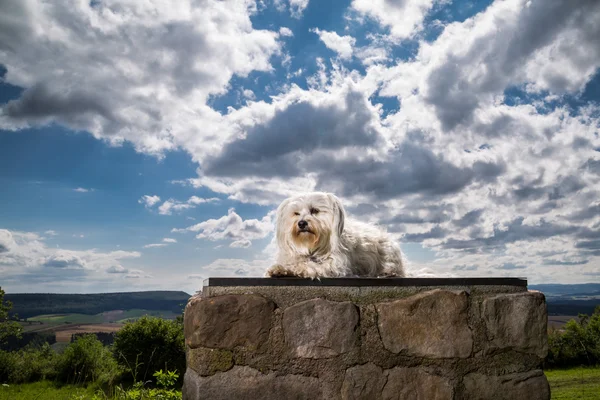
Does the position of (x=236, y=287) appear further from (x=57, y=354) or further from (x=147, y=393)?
(x=57, y=354)

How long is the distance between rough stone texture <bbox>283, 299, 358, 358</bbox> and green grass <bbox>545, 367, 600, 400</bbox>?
7.34 m

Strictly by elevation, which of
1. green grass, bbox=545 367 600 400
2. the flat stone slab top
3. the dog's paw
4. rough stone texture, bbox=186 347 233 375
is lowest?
green grass, bbox=545 367 600 400

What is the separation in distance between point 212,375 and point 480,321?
1.75 metres

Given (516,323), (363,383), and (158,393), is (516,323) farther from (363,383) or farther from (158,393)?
(158,393)

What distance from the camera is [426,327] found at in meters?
3.15

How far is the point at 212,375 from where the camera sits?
2980 millimetres

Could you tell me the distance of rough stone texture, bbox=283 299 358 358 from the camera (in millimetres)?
3018

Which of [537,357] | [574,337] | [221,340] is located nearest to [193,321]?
[221,340]

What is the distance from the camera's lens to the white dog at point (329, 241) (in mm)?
4004

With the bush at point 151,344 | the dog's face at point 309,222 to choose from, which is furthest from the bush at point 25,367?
the dog's face at point 309,222

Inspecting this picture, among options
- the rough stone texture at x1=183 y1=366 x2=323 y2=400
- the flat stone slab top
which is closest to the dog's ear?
the flat stone slab top

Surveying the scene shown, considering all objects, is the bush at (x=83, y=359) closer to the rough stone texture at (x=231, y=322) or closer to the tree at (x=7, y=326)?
the tree at (x=7, y=326)

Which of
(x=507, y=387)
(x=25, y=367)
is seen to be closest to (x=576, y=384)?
(x=507, y=387)

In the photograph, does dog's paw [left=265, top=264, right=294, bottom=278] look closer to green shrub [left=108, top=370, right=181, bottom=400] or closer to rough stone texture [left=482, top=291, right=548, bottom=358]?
rough stone texture [left=482, top=291, right=548, bottom=358]
